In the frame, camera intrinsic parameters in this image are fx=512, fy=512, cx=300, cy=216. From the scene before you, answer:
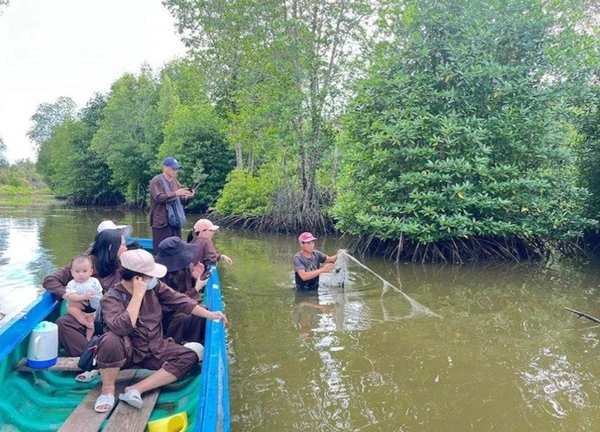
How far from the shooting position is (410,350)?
4.84 m

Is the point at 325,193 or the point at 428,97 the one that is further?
the point at 325,193

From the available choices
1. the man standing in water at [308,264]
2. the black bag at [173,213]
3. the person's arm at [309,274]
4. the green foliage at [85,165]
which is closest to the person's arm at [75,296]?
the black bag at [173,213]

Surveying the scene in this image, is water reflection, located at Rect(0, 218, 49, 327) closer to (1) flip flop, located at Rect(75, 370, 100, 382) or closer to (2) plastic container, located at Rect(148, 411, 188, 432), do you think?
(1) flip flop, located at Rect(75, 370, 100, 382)

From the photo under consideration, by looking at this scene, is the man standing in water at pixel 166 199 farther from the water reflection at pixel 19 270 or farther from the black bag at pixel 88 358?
the black bag at pixel 88 358

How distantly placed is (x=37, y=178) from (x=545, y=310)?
66787mm

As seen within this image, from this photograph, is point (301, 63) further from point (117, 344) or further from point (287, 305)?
point (117, 344)

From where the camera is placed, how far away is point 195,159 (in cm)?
2448

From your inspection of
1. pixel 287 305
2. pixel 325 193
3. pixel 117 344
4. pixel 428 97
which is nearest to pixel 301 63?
pixel 325 193

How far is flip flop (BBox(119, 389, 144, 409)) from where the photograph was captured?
2.95 meters

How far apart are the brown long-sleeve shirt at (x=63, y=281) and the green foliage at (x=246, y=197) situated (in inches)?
493

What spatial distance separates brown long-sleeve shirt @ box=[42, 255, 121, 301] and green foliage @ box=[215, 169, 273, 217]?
12528 millimetres

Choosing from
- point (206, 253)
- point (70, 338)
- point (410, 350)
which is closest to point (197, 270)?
point (206, 253)

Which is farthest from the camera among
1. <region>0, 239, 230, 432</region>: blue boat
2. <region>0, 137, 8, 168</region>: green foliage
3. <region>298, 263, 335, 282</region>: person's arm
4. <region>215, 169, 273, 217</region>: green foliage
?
<region>0, 137, 8, 168</region>: green foliage

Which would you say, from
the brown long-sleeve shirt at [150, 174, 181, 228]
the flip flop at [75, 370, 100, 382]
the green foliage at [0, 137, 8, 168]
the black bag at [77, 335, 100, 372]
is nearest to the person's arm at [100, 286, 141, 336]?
the black bag at [77, 335, 100, 372]
